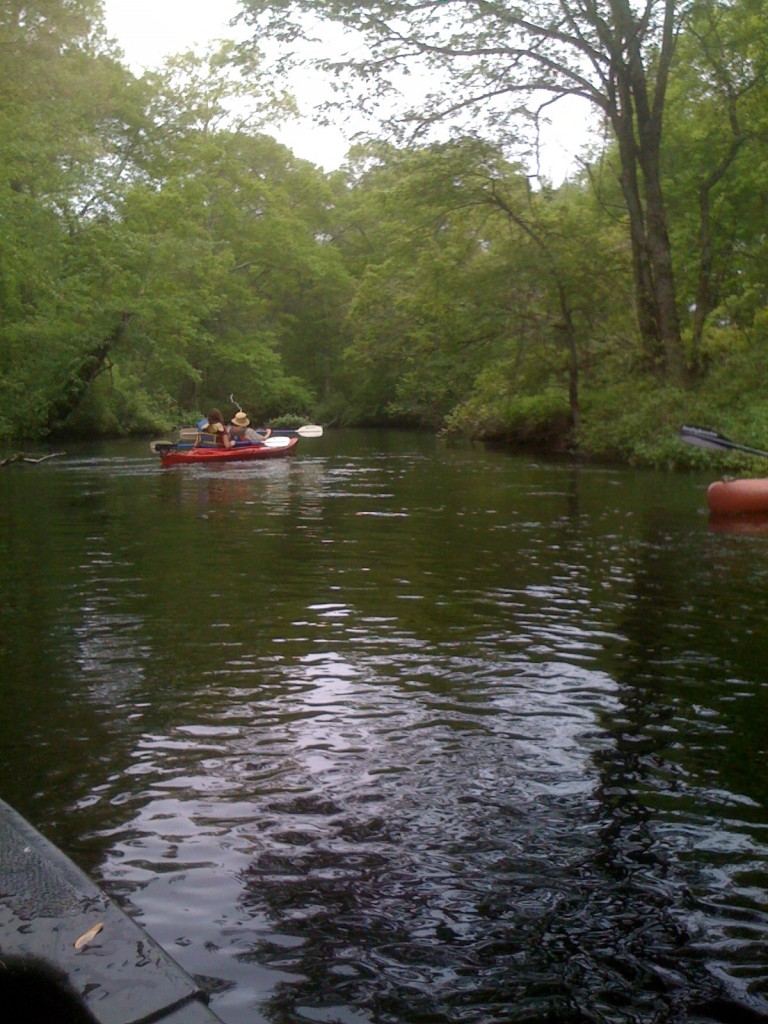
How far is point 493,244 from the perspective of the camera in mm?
29719

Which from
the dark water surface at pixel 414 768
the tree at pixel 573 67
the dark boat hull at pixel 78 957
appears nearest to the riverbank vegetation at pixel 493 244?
the tree at pixel 573 67

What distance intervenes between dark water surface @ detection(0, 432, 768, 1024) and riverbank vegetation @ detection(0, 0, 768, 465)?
49.4 ft

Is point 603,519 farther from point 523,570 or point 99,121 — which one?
point 99,121

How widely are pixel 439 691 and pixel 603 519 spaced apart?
8.61 meters

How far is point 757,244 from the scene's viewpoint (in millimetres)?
28859

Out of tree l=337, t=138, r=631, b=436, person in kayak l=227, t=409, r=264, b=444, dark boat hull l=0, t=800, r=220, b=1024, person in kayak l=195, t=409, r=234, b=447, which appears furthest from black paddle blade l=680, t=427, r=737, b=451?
dark boat hull l=0, t=800, r=220, b=1024

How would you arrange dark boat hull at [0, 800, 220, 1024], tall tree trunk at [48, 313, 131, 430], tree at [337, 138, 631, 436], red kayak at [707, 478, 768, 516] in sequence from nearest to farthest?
1. dark boat hull at [0, 800, 220, 1024]
2. red kayak at [707, 478, 768, 516]
3. tree at [337, 138, 631, 436]
4. tall tree trunk at [48, 313, 131, 430]

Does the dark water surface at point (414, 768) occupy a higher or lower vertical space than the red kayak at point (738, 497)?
lower

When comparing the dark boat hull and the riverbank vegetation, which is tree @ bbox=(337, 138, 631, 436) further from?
the dark boat hull

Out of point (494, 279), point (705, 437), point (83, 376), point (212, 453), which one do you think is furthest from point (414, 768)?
point (83, 376)

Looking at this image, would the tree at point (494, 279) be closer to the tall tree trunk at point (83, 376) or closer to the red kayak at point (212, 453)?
the red kayak at point (212, 453)

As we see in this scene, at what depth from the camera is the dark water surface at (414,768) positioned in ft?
11.6

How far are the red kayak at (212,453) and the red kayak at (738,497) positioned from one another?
12.6 m

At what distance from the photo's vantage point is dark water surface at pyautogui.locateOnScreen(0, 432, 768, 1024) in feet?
11.6
